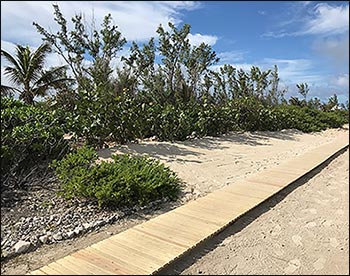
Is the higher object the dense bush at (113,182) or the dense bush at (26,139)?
the dense bush at (26,139)

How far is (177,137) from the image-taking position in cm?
848

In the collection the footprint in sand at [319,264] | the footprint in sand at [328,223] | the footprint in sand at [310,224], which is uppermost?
the footprint in sand at [328,223]

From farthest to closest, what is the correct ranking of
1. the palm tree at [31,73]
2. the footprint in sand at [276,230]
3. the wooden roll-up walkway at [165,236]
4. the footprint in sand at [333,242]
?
the palm tree at [31,73], the footprint in sand at [276,230], the footprint in sand at [333,242], the wooden roll-up walkway at [165,236]

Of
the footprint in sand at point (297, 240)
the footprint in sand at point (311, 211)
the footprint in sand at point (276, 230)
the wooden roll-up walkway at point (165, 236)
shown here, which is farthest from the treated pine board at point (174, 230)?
the footprint in sand at point (311, 211)

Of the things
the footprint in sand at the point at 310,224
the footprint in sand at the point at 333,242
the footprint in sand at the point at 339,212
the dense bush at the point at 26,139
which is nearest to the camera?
the footprint in sand at the point at 333,242

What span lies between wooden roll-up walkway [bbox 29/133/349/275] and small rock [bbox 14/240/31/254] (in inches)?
17.6

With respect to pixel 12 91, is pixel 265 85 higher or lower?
higher

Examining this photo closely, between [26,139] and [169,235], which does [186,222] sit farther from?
[26,139]

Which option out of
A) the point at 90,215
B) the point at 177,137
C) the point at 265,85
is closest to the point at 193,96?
the point at 177,137

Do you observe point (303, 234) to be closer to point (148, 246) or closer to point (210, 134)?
point (148, 246)

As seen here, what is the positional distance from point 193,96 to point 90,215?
8.98 meters

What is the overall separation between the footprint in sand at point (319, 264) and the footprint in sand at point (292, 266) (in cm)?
13

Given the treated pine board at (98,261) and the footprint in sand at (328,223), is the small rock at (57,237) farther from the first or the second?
the footprint in sand at (328,223)

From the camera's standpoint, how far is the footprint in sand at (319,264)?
9.39 ft
